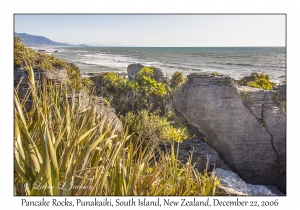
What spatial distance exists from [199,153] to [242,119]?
0.85 meters

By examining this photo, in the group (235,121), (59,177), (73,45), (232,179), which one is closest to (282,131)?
(235,121)

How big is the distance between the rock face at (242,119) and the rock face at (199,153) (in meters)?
0.25

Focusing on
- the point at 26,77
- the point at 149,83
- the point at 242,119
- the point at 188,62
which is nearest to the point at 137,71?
the point at 149,83

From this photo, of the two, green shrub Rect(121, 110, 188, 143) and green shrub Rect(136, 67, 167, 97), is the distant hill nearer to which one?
green shrub Rect(121, 110, 188, 143)

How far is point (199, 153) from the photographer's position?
4.38 metres

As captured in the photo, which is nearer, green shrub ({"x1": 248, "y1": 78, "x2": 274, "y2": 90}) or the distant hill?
the distant hill

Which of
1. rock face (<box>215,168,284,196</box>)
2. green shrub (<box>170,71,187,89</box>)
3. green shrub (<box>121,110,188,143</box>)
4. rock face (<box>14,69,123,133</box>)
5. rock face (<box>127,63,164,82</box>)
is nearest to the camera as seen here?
rock face (<box>14,69,123,133</box>)

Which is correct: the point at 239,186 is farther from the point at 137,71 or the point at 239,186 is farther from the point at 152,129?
the point at 137,71

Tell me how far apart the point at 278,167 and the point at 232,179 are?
2.65ft

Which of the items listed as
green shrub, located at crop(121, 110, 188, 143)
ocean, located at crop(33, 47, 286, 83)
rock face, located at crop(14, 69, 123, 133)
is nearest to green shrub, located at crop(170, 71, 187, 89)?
ocean, located at crop(33, 47, 286, 83)

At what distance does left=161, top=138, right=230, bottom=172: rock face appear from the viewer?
14.1ft

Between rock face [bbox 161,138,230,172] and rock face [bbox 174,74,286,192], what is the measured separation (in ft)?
0.83

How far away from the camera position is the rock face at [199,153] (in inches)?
169
